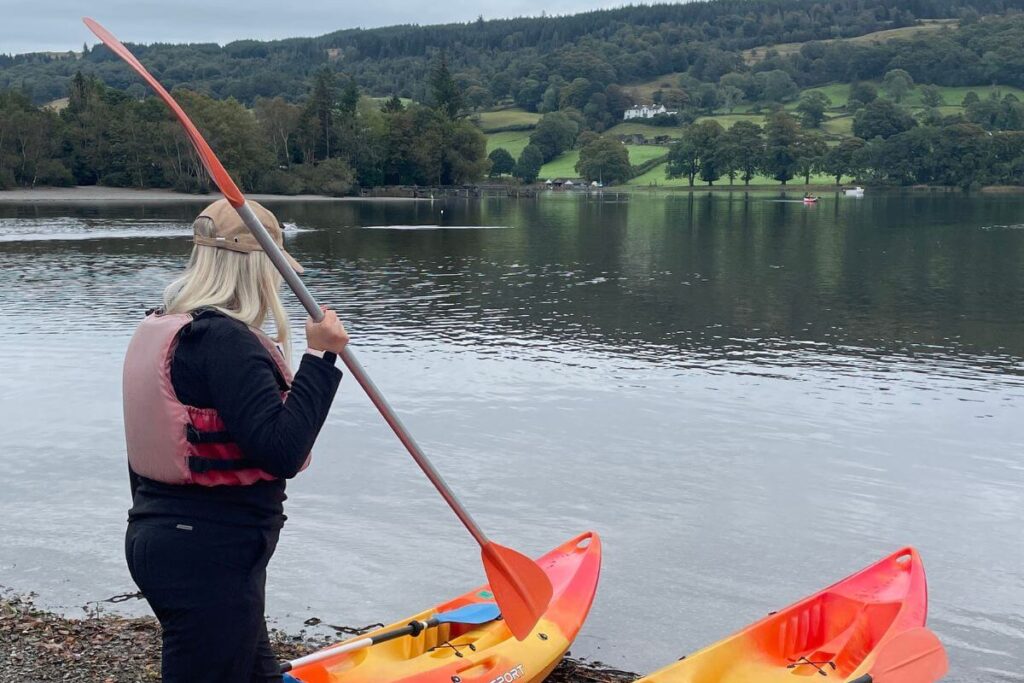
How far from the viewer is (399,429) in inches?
190

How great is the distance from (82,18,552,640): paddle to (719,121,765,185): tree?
525 feet

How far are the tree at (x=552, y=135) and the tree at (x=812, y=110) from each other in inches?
1562

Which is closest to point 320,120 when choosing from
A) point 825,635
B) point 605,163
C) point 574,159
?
point 605,163

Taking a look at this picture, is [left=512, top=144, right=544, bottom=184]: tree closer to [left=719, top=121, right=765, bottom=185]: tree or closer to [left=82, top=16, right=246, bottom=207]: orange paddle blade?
[left=719, top=121, right=765, bottom=185]: tree

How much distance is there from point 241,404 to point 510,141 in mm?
186670

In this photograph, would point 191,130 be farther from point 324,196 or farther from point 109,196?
point 324,196

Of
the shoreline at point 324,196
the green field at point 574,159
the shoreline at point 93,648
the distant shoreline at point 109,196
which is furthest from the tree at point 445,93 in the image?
the shoreline at point 93,648

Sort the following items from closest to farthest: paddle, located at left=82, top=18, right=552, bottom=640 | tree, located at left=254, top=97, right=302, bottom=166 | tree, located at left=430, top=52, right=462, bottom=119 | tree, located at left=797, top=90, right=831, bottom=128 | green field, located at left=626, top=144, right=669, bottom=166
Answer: paddle, located at left=82, top=18, right=552, bottom=640 < tree, located at left=254, top=97, right=302, bottom=166 < tree, located at left=430, top=52, right=462, bottom=119 < green field, located at left=626, top=144, right=669, bottom=166 < tree, located at left=797, top=90, right=831, bottom=128

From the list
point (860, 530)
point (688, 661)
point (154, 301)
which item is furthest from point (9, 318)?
point (688, 661)

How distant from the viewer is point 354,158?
462 feet

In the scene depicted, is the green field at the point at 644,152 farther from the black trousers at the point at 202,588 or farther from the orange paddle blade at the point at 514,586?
the black trousers at the point at 202,588

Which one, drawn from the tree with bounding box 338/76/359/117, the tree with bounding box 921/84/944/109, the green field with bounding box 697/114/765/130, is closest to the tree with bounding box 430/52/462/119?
the tree with bounding box 338/76/359/117

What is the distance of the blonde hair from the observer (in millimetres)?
3967

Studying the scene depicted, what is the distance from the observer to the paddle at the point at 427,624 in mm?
6254
